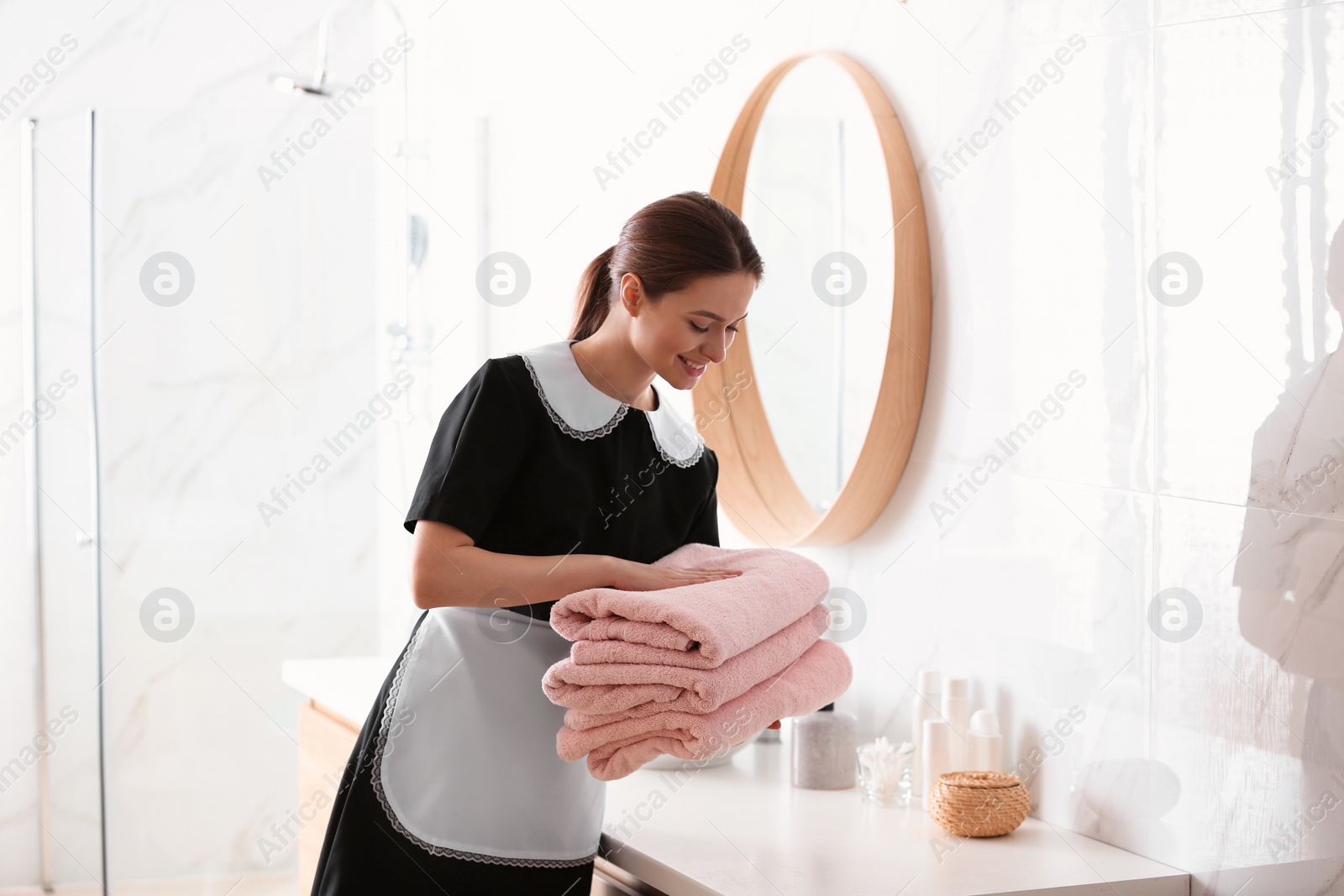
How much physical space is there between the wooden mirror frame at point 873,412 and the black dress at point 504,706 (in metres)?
0.40

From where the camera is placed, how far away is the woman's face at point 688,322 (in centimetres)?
123

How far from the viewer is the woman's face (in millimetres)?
1231

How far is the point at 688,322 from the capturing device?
1239mm

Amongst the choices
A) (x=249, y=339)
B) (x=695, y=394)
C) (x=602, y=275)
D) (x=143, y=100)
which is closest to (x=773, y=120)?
(x=695, y=394)

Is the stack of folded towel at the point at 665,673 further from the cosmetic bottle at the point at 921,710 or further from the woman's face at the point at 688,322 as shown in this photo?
the cosmetic bottle at the point at 921,710

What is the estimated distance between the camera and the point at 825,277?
5.71ft

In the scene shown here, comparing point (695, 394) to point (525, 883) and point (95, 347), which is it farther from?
point (95, 347)

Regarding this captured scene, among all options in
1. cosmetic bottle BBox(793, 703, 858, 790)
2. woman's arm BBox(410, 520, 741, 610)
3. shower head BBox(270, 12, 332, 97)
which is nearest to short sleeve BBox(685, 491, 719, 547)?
woman's arm BBox(410, 520, 741, 610)

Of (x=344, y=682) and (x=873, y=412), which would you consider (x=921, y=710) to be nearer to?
(x=873, y=412)

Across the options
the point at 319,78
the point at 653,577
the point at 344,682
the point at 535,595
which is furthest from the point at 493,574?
the point at 319,78

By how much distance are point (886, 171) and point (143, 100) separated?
2.09 metres

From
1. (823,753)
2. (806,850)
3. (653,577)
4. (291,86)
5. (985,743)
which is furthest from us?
(291,86)

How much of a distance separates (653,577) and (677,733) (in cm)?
16

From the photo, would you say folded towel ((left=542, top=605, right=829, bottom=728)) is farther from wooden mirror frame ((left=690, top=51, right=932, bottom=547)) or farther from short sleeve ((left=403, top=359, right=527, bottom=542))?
wooden mirror frame ((left=690, top=51, right=932, bottom=547))
